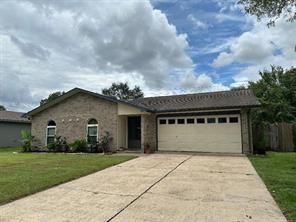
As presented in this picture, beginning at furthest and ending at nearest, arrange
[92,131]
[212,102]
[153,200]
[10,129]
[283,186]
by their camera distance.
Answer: [10,129] → [92,131] → [212,102] → [283,186] → [153,200]

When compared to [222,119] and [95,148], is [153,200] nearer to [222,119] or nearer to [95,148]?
[222,119]

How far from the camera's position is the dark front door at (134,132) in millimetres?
18688

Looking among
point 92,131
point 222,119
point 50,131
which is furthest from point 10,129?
point 222,119

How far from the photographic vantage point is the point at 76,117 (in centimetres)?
1880

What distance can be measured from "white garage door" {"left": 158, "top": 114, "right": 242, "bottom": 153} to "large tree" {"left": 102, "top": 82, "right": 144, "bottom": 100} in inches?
1450

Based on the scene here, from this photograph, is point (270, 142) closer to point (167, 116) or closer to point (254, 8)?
point (167, 116)

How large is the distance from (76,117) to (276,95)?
665 inches

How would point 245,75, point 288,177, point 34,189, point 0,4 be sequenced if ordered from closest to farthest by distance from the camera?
point 34,189 < point 288,177 < point 0,4 < point 245,75

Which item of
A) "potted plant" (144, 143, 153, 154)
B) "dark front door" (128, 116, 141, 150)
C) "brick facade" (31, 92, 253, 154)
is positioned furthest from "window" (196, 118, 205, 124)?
"dark front door" (128, 116, 141, 150)

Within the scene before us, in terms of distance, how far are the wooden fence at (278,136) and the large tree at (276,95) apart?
9.12 ft

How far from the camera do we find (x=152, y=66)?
26234mm

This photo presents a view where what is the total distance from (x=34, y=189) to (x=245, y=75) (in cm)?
2897

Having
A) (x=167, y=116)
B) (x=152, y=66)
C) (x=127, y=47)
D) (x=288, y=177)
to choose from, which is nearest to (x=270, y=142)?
(x=167, y=116)

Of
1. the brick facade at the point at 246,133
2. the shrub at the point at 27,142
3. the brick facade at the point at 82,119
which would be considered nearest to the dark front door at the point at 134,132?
the brick facade at the point at 82,119
